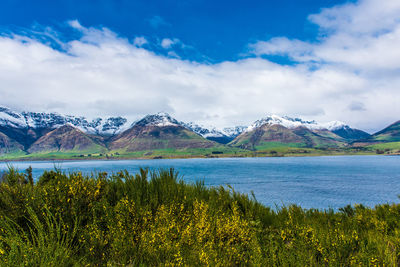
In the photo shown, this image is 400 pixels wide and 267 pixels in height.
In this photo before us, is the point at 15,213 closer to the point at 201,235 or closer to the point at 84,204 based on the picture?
the point at 84,204

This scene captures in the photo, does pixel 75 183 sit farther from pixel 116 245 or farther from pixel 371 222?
pixel 371 222

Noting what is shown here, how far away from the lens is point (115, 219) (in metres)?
5.95

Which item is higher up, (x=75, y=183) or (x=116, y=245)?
(x=75, y=183)

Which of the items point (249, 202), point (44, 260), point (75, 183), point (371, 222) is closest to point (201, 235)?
point (44, 260)

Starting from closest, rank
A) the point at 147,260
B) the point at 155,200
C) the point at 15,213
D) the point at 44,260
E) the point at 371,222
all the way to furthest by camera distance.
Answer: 1. the point at 44,260
2. the point at 147,260
3. the point at 15,213
4. the point at 155,200
5. the point at 371,222

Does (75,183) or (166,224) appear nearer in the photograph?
(166,224)

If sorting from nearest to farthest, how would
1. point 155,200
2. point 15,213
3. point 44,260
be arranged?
point 44,260, point 15,213, point 155,200

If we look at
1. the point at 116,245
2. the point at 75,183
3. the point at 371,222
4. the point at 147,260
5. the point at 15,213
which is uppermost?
the point at 75,183

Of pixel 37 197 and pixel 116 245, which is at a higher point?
pixel 37 197

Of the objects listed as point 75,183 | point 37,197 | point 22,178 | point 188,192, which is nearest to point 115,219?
point 75,183

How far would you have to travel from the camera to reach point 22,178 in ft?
28.1

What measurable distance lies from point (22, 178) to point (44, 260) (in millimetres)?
5868

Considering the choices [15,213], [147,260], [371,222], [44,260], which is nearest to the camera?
[44,260]

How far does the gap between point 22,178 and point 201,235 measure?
7.18 m
